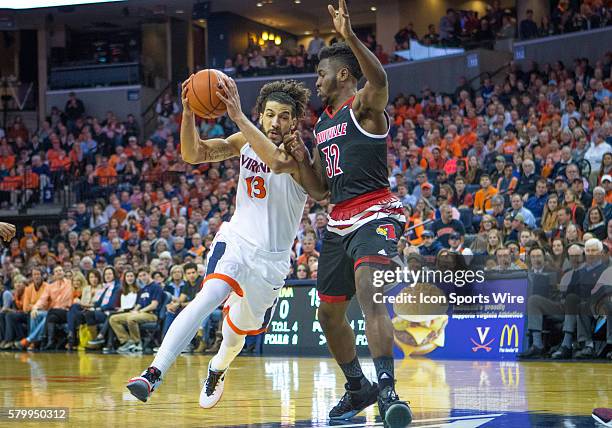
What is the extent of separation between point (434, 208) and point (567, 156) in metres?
2.21

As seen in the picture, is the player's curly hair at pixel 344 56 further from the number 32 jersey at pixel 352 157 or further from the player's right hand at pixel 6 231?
the player's right hand at pixel 6 231

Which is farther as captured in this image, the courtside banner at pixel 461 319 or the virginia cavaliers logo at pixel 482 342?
the virginia cavaliers logo at pixel 482 342

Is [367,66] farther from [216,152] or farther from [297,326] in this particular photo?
[297,326]

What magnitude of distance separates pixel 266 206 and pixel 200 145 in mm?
640

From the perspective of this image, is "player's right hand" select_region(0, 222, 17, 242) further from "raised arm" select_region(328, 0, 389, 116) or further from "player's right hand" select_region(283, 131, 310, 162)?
"raised arm" select_region(328, 0, 389, 116)

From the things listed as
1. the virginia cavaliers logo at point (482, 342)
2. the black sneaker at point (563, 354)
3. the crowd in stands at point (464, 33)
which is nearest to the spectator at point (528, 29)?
the crowd in stands at point (464, 33)

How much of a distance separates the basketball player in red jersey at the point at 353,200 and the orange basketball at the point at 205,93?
22.1 inches

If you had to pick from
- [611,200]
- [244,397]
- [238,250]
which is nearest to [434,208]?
[611,200]

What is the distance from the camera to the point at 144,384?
5.39 meters

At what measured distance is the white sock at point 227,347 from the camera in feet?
20.4

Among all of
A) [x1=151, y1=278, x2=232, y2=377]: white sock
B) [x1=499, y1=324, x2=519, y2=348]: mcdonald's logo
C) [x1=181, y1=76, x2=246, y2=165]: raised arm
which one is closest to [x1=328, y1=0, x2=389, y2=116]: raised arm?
[x1=181, y1=76, x2=246, y2=165]: raised arm

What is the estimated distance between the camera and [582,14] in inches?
896

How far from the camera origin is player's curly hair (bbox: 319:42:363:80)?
6.00m

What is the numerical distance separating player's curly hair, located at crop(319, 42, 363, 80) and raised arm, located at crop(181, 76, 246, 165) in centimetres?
86
